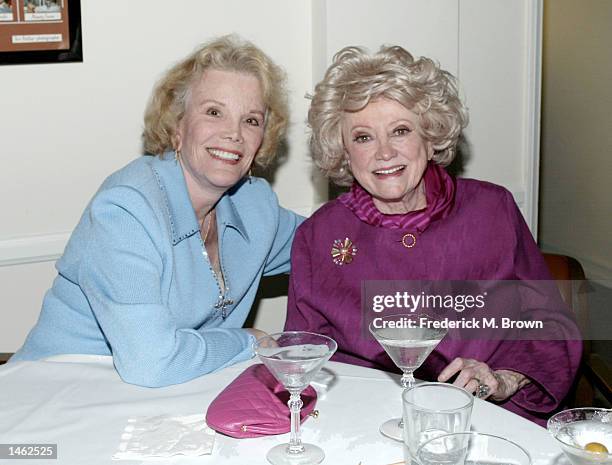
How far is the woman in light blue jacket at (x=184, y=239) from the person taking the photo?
2.04 m

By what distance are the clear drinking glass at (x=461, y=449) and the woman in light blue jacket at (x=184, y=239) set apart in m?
0.83

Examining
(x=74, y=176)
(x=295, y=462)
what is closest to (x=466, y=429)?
(x=295, y=462)

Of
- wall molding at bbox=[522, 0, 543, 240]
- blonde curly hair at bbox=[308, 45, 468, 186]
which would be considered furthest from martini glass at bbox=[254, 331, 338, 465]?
wall molding at bbox=[522, 0, 543, 240]

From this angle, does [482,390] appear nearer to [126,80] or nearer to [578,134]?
[126,80]

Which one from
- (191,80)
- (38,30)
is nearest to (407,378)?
(191,80)

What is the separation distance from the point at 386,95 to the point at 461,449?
4.48ft

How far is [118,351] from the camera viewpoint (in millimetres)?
2014

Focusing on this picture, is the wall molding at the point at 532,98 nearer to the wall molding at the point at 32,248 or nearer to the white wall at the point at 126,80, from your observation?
the white wall at the point at 126,80

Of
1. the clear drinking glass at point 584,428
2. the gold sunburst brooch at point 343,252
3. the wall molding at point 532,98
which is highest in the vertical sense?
the wall molding at point 532,98

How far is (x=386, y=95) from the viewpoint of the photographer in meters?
2.47

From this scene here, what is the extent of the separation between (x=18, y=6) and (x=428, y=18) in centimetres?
149

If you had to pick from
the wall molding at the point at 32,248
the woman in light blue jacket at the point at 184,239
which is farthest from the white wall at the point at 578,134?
the wall molding at the point at 32,248

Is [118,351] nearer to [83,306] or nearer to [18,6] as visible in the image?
[83,306]

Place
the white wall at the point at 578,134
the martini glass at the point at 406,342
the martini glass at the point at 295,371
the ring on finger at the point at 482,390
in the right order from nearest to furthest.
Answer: the martini glass at the point at 295,371 < the martini glass at the point at 406,342 < the ring on finger at the point at 482,390 < the white wall at the point at 578,134
